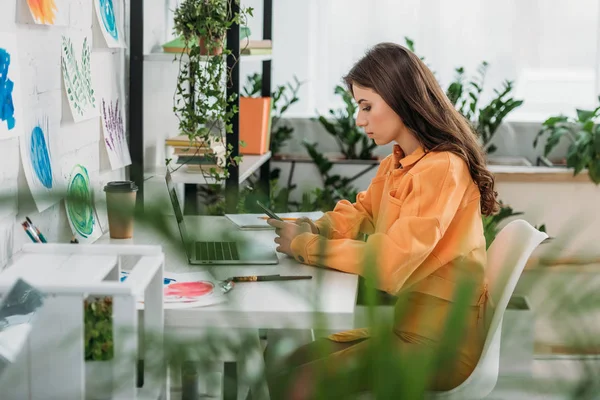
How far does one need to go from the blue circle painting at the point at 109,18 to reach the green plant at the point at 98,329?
1.01 m

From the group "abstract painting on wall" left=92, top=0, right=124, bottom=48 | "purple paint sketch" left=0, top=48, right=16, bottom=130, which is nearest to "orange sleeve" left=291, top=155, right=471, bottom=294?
"purple paint sketch" left=0, top=48, right=16, bottom=130

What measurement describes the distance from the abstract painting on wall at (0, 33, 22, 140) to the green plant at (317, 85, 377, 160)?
253cm

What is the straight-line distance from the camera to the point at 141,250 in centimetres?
138

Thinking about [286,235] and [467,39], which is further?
[467,39]

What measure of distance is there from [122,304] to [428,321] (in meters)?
0.90

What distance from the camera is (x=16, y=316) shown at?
1.35m

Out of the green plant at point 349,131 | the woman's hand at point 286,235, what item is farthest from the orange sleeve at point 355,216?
the green plant at point 349,131

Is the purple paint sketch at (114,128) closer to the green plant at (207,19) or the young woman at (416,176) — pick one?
the green plant at (207,19)

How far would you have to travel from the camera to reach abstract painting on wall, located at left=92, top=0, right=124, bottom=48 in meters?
2.30

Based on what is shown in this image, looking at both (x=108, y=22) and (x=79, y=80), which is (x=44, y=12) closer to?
(x=79, y=80)

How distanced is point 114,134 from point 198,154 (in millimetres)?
334

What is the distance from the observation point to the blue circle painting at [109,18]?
91.7 inches

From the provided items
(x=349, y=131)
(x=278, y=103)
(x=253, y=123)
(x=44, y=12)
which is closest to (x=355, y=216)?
(x=44, y=12)

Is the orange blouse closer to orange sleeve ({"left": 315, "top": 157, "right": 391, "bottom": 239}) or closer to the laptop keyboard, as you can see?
orange sleeve ({"left": 315, "top": 157, "right": 391, "bottom": 239})
